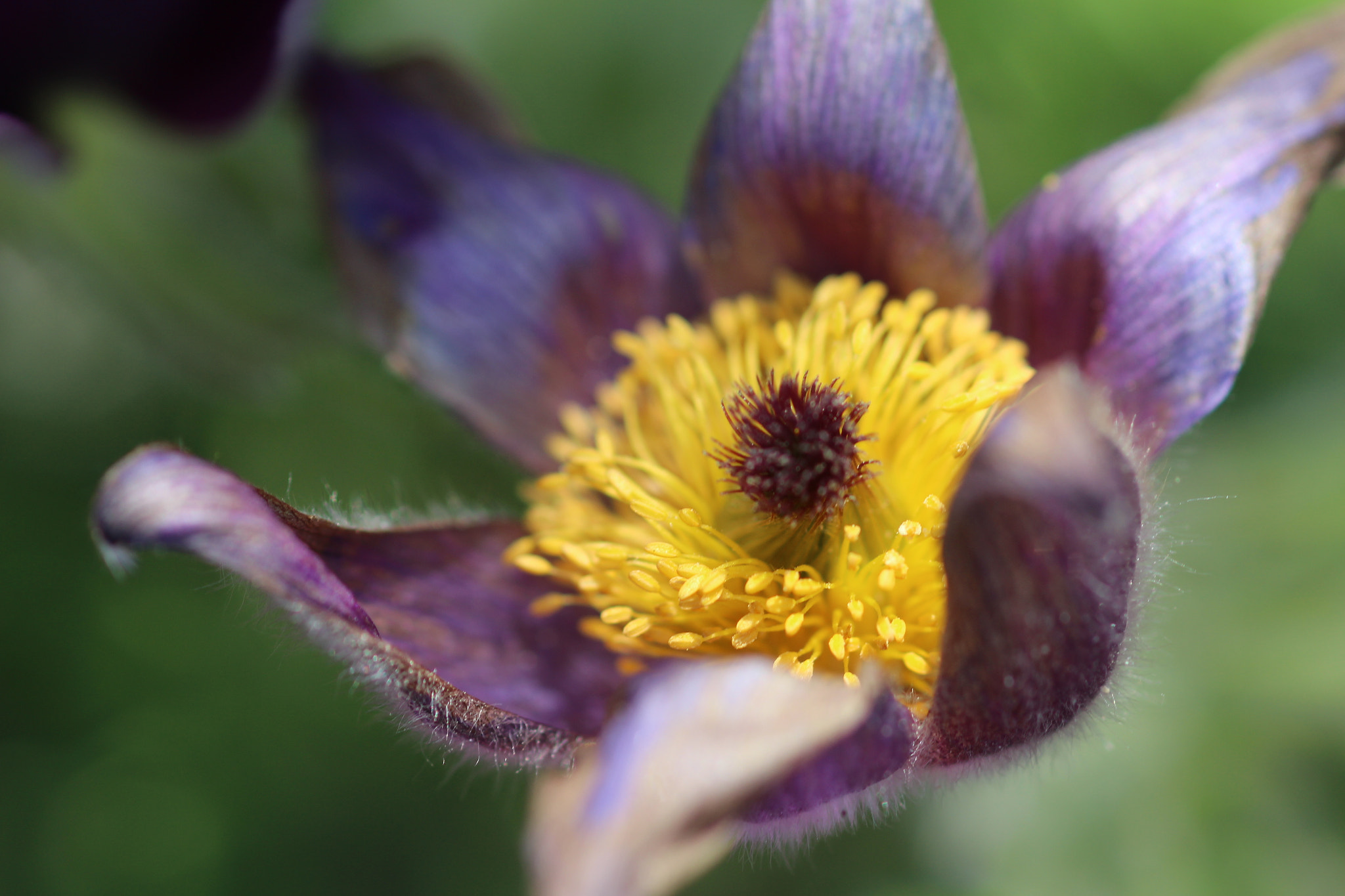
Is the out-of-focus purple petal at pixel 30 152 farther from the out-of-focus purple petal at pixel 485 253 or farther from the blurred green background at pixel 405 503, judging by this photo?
the out-of-focus purple petal at pixel 485 253

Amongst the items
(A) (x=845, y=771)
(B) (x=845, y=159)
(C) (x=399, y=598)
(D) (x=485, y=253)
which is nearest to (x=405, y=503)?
(D) (x=485, y=253)

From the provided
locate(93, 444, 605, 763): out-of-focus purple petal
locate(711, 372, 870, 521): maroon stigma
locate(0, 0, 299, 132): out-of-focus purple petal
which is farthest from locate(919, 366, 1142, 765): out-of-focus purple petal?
locate(0, 0, 299, 132): out-of-focus purple petal

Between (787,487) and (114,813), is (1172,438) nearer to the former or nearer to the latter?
(787,487)

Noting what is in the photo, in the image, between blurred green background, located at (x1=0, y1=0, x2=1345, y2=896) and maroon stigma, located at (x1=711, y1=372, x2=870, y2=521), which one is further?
blurred green background, located at (x1=0, y1=0, x2=1345, y2=896)

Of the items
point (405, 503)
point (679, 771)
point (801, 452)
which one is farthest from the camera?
point (405, 503)

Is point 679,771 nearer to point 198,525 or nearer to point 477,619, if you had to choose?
point 198,525

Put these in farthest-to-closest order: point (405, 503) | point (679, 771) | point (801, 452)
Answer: point (405, 503), point (801, 452), point (679, 771)

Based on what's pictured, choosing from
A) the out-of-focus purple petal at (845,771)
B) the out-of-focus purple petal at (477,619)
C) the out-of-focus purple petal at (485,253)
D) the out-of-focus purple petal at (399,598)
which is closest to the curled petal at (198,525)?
the out-of-focus purple petal at (399,598)

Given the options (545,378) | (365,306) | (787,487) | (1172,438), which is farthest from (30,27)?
(1172,438)

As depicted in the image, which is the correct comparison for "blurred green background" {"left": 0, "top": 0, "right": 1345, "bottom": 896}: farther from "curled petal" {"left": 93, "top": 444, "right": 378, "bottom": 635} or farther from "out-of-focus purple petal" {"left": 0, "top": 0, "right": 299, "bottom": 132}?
"curled petal" {"left": 93, "top": 444, "right": 378, "bottom": 635}
